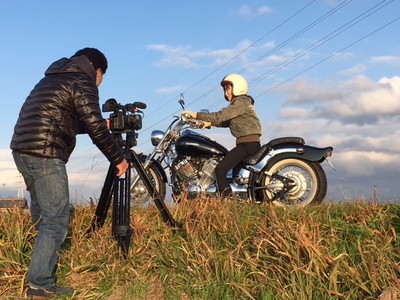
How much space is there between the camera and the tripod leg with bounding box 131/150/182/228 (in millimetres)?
5438

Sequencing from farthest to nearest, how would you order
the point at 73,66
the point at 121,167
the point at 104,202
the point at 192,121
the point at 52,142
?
the point at 192,121
the point at 104,202
the point at 121,167
the point at 73,66
the point at 52,142

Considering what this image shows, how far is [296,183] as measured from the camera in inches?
303

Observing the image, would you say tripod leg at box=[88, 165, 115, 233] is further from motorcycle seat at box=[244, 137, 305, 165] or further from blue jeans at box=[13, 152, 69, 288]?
motorcycle seat at box=[244, 137, 305, 165]

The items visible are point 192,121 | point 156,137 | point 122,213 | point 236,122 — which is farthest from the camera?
point 156,137

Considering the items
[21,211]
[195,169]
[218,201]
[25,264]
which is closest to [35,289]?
[25,264]

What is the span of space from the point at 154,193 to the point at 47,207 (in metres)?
1.50

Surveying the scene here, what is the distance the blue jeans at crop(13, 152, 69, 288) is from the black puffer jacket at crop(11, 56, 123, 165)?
0.10 m

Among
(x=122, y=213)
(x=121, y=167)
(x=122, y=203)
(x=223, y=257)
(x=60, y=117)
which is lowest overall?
(x=223, y=257)

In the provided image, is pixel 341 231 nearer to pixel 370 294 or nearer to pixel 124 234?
pixel 370 294

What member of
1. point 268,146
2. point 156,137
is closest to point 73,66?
point 156,137

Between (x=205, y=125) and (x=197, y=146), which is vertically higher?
(x=205, y=125)

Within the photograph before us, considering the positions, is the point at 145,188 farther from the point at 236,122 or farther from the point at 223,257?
the point at 223,257

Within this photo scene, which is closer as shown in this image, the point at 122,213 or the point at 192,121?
the point at 122,213

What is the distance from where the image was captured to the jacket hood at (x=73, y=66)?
14.9 feet
